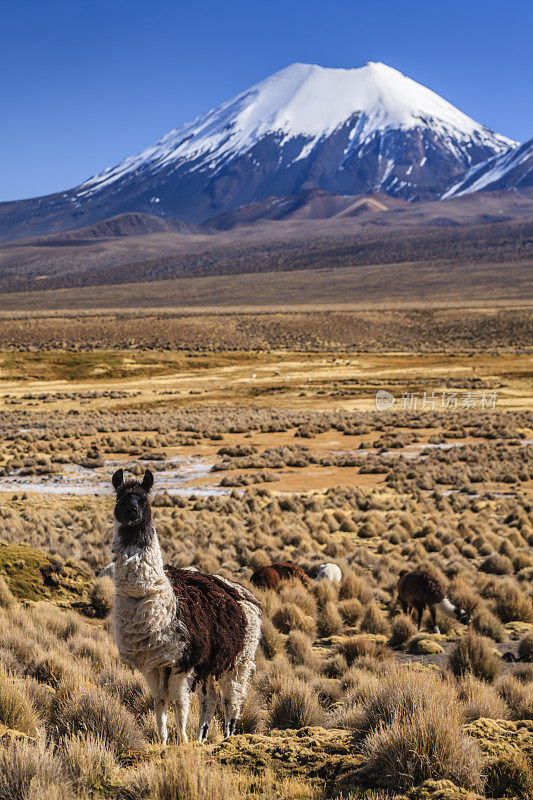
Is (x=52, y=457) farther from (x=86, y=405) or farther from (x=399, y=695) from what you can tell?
(x=399, y=695)

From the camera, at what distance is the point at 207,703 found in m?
5.40

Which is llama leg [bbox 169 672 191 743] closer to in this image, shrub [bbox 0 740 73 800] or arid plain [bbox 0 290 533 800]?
arid plain [bbox 0 290 533 800]

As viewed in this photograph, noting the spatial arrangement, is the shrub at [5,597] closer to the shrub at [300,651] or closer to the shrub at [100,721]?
the shrub at [300,651]

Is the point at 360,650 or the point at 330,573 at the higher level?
the point at 360,650

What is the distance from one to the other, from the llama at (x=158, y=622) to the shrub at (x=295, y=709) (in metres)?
0.84

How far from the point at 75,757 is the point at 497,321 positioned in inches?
4110

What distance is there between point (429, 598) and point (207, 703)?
5.31m

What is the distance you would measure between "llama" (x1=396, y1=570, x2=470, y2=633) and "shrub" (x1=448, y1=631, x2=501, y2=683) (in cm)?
190

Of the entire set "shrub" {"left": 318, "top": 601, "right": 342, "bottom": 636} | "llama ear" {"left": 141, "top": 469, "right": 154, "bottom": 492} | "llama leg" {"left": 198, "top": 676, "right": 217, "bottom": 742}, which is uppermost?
"llama ear" {"left": 141, "top": 469, "right": 154, "bottom": 492}

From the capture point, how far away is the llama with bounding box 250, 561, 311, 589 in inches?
426

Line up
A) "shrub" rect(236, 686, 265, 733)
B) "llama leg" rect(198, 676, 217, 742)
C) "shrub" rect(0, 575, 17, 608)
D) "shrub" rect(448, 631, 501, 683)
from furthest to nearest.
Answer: "shrub" rect(0, 575, 17, 608) → "shrub" rect(448, 631, 501, 683) → "shrub" rect(236, 686, 265, 733) → "llama leg" rect(198, 676, 217, 742)

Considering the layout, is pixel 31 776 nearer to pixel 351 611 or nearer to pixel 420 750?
pixel 420 750

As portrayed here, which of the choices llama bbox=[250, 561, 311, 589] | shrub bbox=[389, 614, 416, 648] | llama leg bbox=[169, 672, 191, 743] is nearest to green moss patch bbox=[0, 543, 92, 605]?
llama bbox=[250, 561, 311, 589]

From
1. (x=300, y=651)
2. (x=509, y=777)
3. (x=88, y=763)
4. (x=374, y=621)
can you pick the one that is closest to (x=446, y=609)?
(x=374, y=621)
